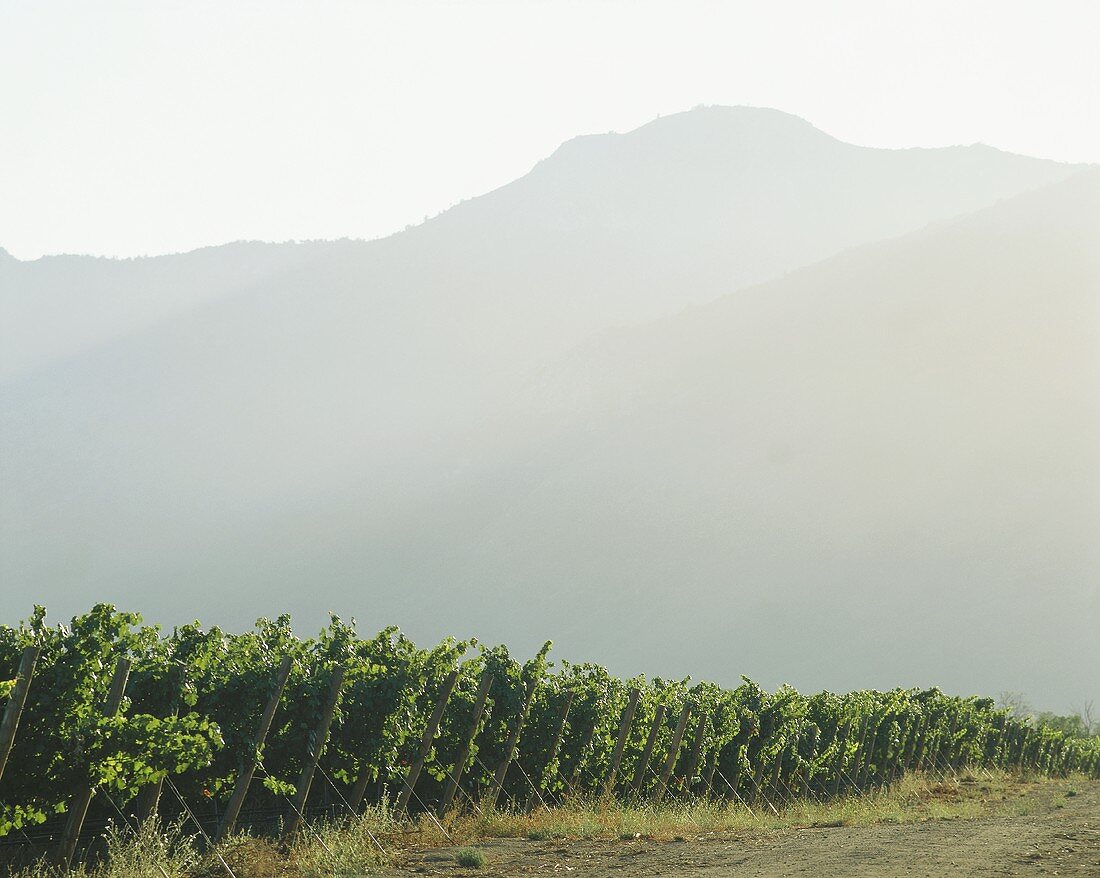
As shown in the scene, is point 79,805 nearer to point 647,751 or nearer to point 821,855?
point 821,855

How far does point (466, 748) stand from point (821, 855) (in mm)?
6992

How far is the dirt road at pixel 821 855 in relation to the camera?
1316 cm

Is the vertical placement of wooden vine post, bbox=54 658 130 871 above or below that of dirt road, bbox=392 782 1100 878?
above

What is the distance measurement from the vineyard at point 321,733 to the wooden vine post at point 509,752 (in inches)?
2.2

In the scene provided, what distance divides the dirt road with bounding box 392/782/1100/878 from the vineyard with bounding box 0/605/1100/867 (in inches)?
107

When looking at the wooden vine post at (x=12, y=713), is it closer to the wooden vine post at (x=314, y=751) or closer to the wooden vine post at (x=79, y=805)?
the wooden vine post at (x=79, y=805)

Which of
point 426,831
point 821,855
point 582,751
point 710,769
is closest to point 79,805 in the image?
point 426,831

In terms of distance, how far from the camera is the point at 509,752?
2028 centimetres

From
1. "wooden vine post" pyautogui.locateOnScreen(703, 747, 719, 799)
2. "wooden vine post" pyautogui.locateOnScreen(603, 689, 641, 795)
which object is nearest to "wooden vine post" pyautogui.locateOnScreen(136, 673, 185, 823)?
"wooden vine post" pyautogui.locateOnScreen(603, 689, 641, 795)

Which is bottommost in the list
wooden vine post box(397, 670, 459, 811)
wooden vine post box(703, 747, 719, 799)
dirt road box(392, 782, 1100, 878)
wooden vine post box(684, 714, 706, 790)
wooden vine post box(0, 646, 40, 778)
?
wooden vine post box(703, 747, 719, 799)

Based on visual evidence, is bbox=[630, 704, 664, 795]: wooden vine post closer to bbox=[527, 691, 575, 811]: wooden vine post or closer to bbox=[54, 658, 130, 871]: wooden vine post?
bbox=[527, 691, 575, 811]: wooden vine post

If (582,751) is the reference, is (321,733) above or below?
above

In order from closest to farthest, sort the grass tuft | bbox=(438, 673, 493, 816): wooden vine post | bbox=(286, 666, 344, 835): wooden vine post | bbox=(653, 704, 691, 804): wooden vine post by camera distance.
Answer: the grass tuft, bbox=(286, 666, 344, 835): wooden vine post, bbox=(438, 673, 493, 816): wooden vine post, bbox=(653, 704, 691, 804): wooden vine post

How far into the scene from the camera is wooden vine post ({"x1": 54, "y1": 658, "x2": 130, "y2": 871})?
11.7 m
